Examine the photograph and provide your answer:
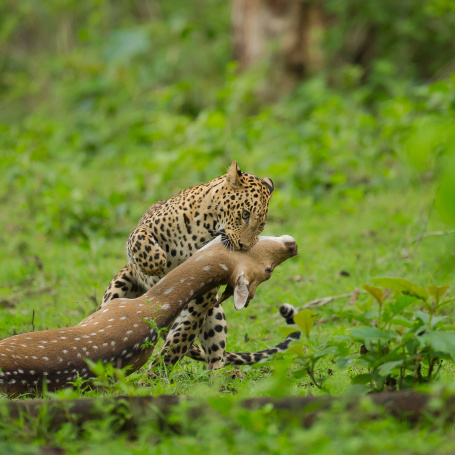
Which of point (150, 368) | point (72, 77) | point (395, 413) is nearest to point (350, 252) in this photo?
point (150, 368)

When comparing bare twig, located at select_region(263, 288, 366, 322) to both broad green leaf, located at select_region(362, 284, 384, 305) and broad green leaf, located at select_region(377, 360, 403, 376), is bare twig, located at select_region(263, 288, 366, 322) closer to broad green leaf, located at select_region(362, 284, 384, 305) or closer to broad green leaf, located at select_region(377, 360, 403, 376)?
broad green leaf, located at select_region(362, 284, 384, 305)

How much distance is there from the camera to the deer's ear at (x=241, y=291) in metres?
4.73

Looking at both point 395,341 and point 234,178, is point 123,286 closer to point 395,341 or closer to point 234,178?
point 234,178

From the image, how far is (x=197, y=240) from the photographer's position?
5734 millimetres

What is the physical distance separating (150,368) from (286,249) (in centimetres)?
128

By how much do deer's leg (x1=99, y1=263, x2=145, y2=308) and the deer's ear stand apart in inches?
56.1

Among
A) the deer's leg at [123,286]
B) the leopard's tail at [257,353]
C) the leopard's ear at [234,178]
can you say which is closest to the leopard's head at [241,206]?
the leopard's ear at [234,178]

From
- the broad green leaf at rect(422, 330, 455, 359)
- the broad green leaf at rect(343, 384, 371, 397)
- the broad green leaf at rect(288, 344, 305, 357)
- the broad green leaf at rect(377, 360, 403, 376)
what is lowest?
the broad green leaf at rect(343, 384, 371, 397)

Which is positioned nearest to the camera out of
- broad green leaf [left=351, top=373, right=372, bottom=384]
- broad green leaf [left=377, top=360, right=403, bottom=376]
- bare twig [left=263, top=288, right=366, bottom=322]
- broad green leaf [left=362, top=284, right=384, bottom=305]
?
broad green leaf [left=377, top=360, right=403, bottom=376]

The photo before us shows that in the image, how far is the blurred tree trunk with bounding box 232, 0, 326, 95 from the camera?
15.1 meters

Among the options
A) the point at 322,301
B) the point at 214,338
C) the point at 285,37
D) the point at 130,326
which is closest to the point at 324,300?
the point at 322,301

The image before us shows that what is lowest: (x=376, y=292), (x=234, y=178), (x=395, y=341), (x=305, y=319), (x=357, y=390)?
(x=357, y=390)

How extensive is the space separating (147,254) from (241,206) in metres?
0.80

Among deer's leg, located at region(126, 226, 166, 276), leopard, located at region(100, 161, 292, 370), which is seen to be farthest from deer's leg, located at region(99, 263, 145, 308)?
deer's leg, located at region(126, 226, 166, 276)
